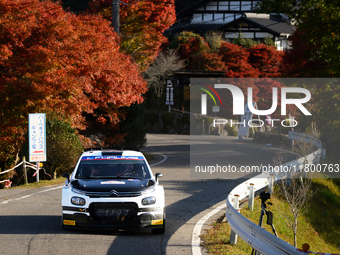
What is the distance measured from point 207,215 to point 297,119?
25516 mm

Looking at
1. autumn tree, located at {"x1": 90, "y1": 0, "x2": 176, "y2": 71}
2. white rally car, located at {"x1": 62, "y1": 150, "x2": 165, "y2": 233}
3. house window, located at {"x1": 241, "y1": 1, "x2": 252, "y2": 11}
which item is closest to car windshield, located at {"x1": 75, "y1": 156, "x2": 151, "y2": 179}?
white rally car, located at {"x1": 62, "y1": 150, "x2": 165, "y2": 233}

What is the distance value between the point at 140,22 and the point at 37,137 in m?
15.0

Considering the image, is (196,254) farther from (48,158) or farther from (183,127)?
(183,127)

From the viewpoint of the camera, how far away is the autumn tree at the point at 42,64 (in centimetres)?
1781

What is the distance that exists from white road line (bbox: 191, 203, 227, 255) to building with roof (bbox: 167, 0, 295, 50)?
47.0 meters

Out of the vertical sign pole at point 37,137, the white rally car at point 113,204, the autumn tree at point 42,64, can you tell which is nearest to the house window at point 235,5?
the autumn tree at point 42,64

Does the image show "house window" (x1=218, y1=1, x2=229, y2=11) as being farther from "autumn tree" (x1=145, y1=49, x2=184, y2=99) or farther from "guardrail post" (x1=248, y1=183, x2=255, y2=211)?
"guardrail post" (x1=248, y1=183, x2=255, y2=211)

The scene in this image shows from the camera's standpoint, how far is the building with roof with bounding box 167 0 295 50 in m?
59.6

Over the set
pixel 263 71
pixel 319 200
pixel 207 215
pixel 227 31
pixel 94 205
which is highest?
pixel 227 31

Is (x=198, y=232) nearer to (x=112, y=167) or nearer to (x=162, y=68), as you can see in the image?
(x=112, y=167)

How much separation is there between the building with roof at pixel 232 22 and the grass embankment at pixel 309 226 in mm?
38437

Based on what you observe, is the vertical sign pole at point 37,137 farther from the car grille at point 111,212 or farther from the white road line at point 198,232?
the car grille at point 111,212

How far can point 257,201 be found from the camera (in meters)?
15.1

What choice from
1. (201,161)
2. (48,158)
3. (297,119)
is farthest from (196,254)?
(297,119)
